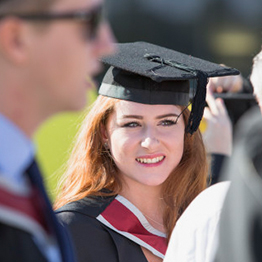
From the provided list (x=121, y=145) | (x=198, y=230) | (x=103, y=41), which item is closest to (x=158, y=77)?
(x=121, y=145)

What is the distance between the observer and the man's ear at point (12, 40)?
4.10ft

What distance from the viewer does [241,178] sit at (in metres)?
1.25

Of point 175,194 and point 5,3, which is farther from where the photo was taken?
point 175,194

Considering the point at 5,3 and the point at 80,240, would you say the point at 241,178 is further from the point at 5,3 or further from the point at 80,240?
the point at 80,240

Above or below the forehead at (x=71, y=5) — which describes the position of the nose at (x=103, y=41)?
below

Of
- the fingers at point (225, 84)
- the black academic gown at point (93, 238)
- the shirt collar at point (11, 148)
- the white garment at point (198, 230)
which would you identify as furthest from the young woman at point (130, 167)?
the shirt collar at point (11, 148)

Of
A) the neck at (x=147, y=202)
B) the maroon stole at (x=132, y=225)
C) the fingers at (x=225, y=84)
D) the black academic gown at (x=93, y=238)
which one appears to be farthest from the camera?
the fingers at (x=225, y=84)

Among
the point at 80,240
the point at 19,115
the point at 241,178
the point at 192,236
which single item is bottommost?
the point at 80,240

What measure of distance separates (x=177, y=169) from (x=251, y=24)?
6.84 metres

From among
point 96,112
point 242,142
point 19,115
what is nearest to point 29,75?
point 19,115

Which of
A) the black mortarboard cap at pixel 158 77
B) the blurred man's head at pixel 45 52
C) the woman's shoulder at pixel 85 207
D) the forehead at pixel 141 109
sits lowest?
the woman's shoulder at pixel 85 207

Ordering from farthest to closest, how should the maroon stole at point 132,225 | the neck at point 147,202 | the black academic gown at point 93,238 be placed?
the neck at point 147,202, the maroon stole at point 132,225, the black academic gown at point 93,238

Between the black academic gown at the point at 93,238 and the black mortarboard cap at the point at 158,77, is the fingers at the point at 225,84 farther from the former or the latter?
the black academic gown at the point at 93,238

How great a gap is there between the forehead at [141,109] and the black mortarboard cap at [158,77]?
22 mm
